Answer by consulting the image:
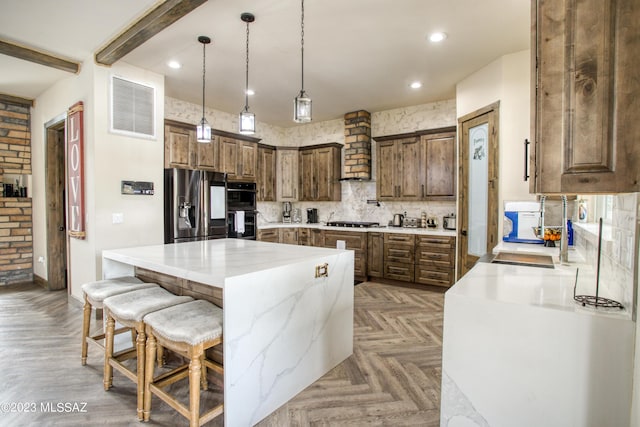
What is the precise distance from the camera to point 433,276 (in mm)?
4703

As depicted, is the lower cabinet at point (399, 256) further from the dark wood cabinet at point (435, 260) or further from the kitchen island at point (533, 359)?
the kitchen island at point (533, 359)

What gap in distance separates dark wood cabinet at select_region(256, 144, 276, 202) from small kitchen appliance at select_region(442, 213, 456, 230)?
10.4ft

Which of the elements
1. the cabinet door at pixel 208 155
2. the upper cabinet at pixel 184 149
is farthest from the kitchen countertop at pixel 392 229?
the upper cabinet at pixel 184 149

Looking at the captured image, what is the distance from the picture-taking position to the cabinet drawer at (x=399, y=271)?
16.1ft

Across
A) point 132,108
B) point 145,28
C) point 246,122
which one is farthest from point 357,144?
point 145,28

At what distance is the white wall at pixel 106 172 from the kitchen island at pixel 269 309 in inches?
43.9

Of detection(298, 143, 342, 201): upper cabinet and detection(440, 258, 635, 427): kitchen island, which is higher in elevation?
detection(298, 143, 342, 201): upper cabinet

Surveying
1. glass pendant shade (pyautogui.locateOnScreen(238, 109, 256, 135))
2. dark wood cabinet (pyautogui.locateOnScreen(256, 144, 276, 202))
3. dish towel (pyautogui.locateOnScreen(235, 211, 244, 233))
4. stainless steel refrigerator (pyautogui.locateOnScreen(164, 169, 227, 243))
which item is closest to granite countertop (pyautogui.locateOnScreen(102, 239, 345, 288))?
glass pendant shade (pyautogui.locateOnScreen(238, 109, 256, 135))

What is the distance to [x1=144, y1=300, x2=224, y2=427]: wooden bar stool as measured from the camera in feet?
5.48

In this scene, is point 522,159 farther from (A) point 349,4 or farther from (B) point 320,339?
(B) point 320,339

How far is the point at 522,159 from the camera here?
11.6 feet

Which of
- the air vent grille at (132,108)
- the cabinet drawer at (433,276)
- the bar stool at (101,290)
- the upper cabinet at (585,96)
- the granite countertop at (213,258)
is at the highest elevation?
the air vent grille at (132,108)

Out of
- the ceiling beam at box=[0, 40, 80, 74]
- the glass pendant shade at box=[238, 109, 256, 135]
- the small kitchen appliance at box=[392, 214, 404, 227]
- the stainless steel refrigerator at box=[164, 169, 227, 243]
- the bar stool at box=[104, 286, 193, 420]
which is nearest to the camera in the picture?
the bar stool at box=[104, 286, 193, 420]

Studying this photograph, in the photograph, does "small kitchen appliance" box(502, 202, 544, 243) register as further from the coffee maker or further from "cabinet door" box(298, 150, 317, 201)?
the coffee maker
